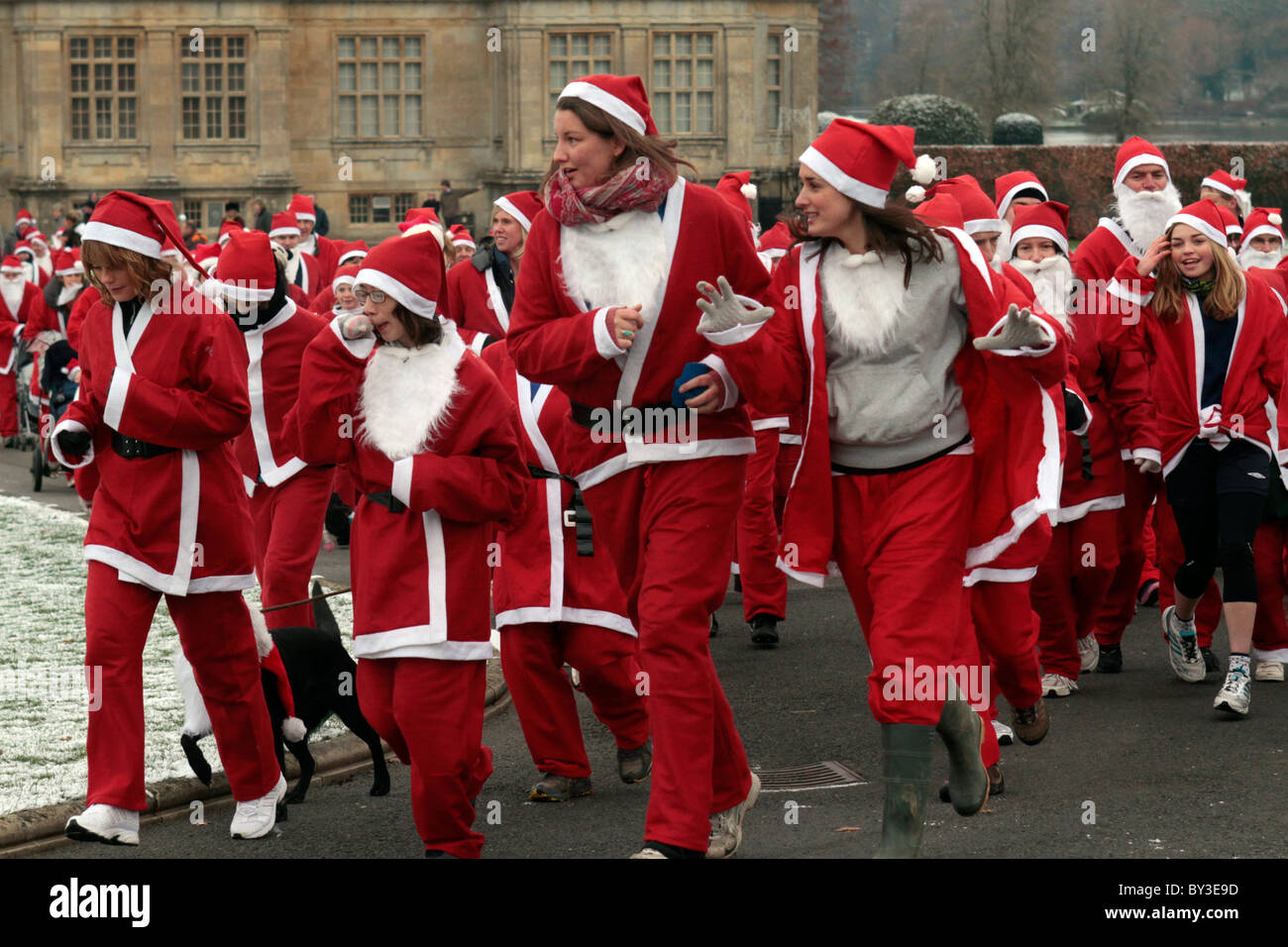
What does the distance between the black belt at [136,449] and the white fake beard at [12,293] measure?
48.0 ft

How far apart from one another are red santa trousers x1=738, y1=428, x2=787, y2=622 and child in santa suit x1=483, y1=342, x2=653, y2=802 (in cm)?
278

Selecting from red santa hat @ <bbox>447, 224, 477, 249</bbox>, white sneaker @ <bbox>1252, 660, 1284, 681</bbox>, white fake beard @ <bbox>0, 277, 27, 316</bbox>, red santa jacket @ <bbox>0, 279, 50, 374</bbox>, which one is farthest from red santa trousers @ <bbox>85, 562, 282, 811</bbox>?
white fake beard @ <bbox>0, 277, 27, 316</bbox>

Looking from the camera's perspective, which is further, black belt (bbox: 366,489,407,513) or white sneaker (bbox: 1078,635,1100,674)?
white sneaker (bbox: 1078,635,1100,674)

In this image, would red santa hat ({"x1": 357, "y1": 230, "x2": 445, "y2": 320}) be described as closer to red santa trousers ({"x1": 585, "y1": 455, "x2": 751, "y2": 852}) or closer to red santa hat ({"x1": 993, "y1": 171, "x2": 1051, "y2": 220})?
red santa trousers ({"x1": 585, "y1": 455, "x2": 751, "y2": 852})

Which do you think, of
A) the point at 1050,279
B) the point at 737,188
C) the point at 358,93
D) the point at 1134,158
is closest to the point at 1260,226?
the point at 1134,158

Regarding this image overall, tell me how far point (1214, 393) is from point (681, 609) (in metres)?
3.62

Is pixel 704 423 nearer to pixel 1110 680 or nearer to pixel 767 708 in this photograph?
pixel 767 708

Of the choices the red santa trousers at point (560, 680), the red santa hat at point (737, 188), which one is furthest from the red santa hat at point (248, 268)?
the red santa hat at point (737, 188)

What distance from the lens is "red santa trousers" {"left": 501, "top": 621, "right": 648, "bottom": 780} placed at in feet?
23.0

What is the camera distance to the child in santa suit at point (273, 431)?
768cm

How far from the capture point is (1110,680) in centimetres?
892

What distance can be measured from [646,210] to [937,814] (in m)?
2.28

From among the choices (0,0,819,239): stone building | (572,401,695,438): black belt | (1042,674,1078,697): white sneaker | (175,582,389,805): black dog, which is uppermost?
(0,0,819,239): stone building

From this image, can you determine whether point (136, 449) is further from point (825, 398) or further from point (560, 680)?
point (825, 398)
